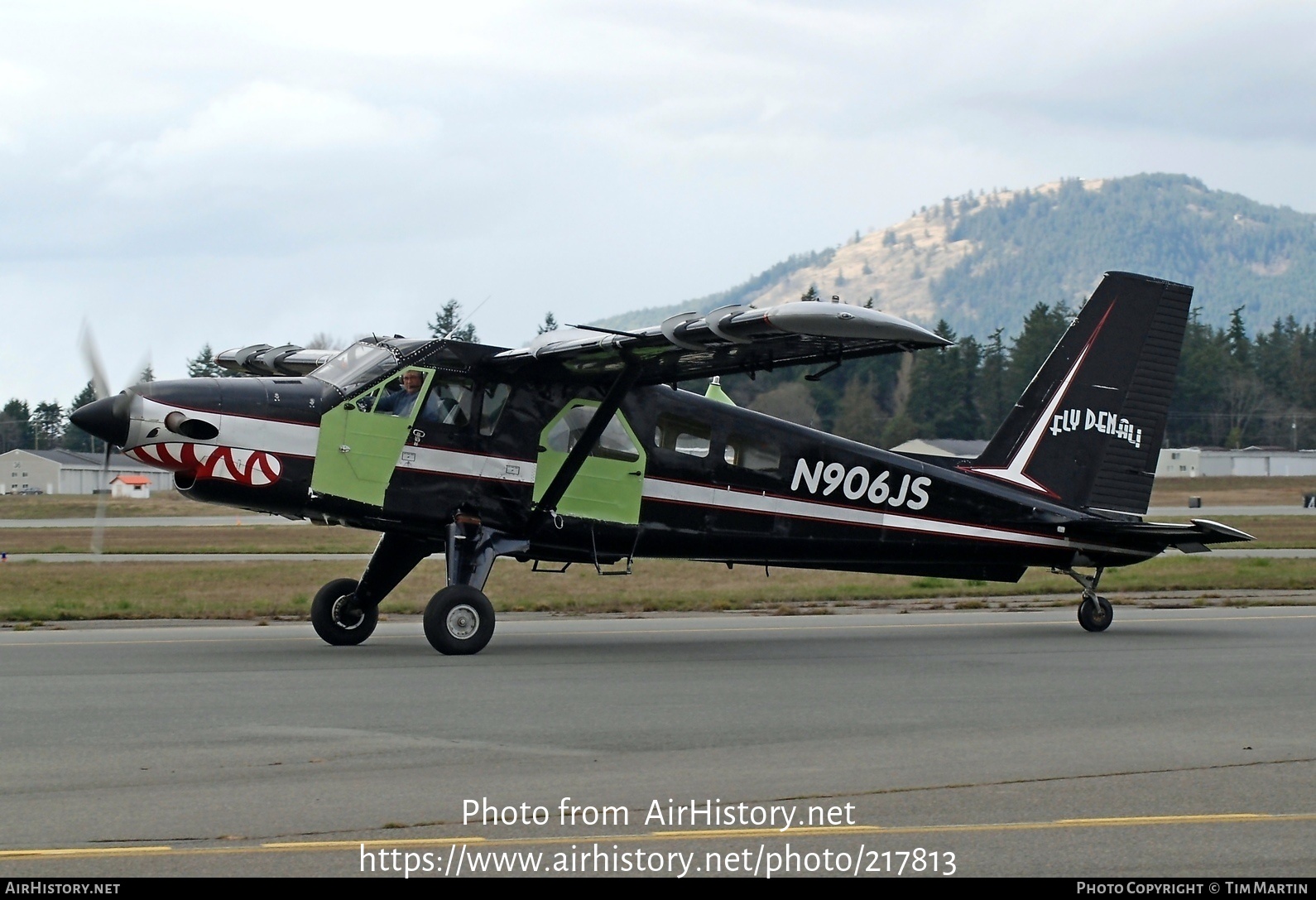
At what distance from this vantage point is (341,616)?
571 inches

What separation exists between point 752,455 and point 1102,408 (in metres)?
4.79

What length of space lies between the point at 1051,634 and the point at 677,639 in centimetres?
437

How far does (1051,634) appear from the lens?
15.7 metres

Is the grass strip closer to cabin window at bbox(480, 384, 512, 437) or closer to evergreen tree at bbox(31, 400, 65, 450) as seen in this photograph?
cabin window at bbox(480, 384, 512, 437)

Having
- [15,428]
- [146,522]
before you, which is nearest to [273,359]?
[146,522]

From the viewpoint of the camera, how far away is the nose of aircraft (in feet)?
40.5

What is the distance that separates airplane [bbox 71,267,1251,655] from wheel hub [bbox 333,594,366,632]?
38 mm

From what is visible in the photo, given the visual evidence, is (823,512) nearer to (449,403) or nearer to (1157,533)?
(1157,533)

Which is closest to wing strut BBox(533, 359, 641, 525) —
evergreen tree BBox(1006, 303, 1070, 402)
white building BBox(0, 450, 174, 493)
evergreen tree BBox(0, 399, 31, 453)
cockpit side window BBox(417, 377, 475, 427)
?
cockpit side window BBox(417, 377, 475, 427)

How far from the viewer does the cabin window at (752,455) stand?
15266 millimetres

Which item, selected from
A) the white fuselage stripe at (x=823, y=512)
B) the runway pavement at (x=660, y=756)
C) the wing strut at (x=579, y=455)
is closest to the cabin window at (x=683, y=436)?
the white fuselage stripe at (x=823, y=512)

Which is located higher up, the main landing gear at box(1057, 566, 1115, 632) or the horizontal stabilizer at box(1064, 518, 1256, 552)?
the horizontal stabilizer at box(1064, 518, 1256, 552)

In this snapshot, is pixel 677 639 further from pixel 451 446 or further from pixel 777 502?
pixel 451 446

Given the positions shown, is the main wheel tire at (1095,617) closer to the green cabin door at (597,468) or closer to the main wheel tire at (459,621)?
the green cabin door at (597,468)
